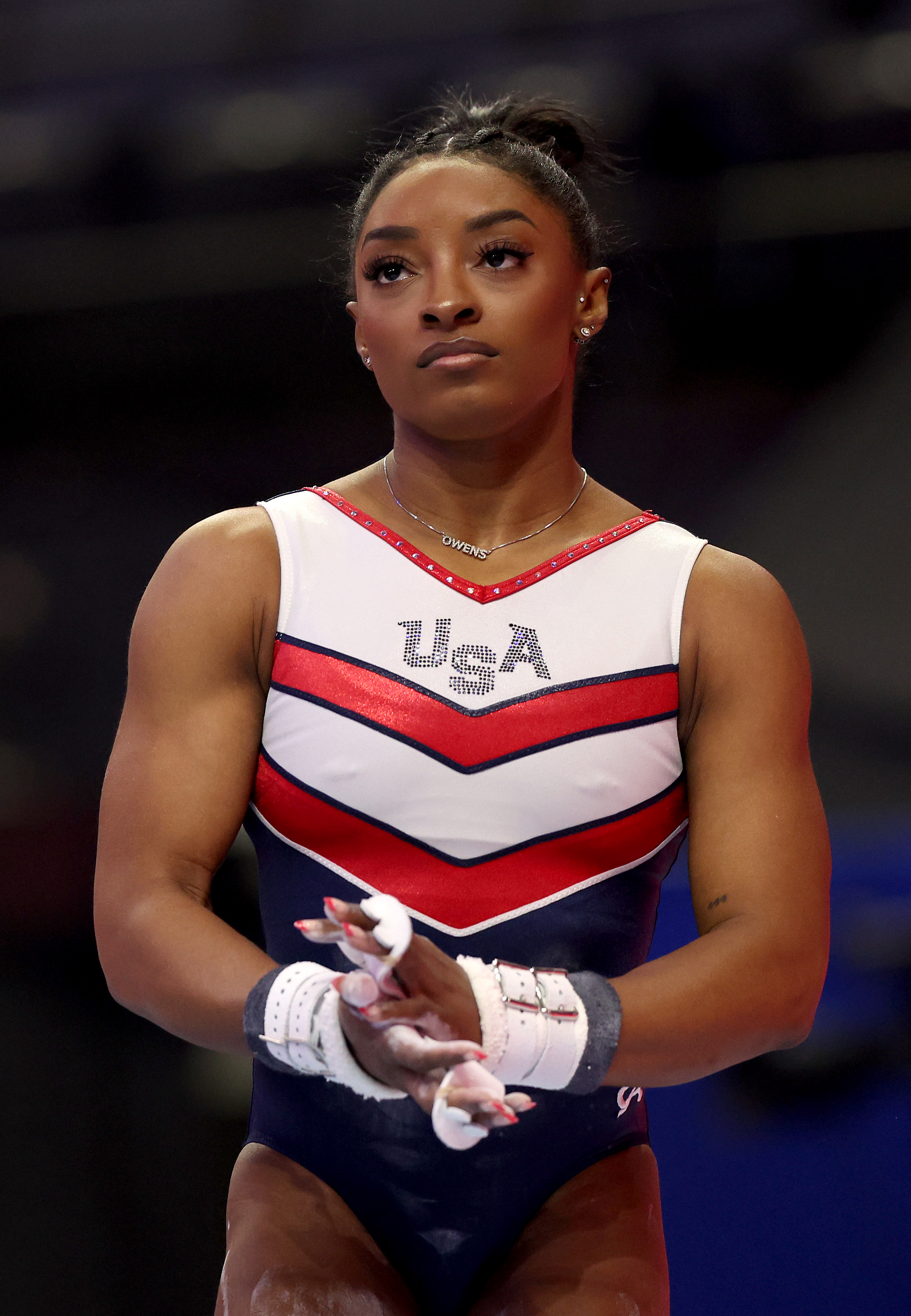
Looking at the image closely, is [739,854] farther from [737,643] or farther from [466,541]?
[466,541]

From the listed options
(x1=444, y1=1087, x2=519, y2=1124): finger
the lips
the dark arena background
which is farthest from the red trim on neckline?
the dark arena background

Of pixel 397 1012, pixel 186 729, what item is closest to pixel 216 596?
pixel 186 729

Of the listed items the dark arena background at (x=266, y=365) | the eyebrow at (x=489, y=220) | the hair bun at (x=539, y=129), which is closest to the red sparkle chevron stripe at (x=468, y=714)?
the eyebrow at (x=489, y=220)

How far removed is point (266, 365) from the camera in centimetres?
338

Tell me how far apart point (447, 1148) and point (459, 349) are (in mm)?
937

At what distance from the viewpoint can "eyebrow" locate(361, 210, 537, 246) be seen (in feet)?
5.74

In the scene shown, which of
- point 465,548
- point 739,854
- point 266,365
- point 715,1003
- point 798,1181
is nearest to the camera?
point 715,1003

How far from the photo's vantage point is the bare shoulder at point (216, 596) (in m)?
1.69

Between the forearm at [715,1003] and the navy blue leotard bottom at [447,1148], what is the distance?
177mm

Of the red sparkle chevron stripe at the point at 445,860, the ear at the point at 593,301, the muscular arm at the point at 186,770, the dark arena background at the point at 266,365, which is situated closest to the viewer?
the muscular arm at the point at 186,770

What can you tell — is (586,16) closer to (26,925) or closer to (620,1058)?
(26,925)

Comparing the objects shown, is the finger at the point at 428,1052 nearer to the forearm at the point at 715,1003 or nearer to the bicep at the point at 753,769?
the forearm at the point at 715,1003

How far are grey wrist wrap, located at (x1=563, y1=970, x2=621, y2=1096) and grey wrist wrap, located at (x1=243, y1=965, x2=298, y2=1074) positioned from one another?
0.28 metres

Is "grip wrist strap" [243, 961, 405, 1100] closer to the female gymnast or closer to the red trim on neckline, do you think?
the female gymnast
